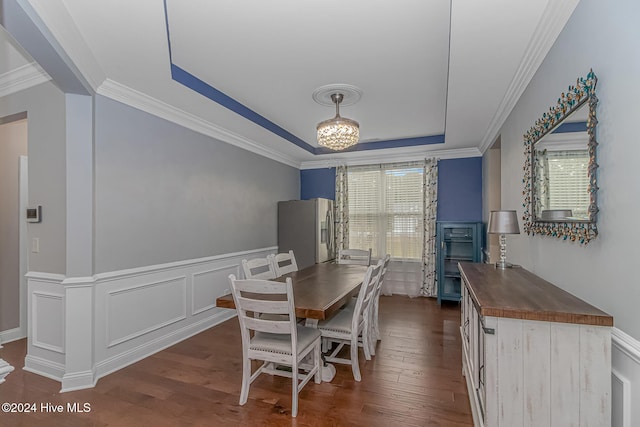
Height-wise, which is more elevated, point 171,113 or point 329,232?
point 171,113

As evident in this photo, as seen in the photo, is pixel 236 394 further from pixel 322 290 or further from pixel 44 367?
pixel 44 367

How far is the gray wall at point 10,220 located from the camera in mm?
3459

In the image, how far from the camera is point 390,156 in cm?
561

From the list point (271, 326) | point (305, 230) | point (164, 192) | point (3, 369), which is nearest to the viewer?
point (3, 369)

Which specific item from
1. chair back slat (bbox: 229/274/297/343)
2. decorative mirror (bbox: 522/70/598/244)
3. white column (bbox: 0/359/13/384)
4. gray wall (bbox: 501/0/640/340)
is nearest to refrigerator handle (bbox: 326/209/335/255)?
chair back slat (bbox: 229/274/297/343)

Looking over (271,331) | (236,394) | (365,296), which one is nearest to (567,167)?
(365,296)

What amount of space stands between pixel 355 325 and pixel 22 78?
353 cm

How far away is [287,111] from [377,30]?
180 centimetres

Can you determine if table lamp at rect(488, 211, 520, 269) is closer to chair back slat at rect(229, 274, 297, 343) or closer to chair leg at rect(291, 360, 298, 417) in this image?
chair back slat at rect(229, 274, 297, 343)

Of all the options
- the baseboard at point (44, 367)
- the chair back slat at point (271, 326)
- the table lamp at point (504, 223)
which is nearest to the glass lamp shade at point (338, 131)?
the table lamp at point (504, 223)

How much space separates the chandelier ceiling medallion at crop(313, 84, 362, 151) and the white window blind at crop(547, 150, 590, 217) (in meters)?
1.66

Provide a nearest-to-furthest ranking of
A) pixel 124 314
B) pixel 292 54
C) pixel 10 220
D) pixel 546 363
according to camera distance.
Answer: pixel 546 363
pixel 292 54
pixel 124 314
pixel 10 220

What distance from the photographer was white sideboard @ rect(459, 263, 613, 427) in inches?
51.2

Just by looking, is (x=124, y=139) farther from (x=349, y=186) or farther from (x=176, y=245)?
(x=349, y=186)
